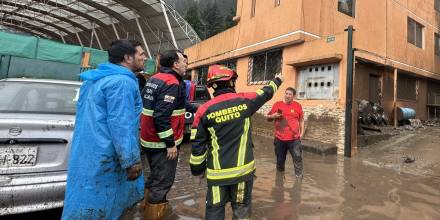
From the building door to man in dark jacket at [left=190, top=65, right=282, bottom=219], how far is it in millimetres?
11552

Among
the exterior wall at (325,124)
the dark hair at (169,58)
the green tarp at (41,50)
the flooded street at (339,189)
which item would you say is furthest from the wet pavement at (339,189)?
the green tarp at (41,50)

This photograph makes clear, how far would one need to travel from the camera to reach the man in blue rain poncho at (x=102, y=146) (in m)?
2.22

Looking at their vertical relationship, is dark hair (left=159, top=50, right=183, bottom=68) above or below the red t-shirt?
above

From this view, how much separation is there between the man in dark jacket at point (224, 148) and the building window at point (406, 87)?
13911mm

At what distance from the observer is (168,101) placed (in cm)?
302

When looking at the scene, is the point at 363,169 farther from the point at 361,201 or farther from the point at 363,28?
the point at 363,28

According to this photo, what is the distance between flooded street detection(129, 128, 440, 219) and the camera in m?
3.98

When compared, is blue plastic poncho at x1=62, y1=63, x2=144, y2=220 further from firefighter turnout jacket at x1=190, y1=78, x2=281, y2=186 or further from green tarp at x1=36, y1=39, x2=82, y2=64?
green tarp at x1=36, y1=39, x2=82, y2=64

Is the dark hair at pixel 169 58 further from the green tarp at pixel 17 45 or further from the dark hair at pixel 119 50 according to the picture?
the green tarp at pixel 17 45

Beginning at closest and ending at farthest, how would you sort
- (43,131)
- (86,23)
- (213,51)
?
(43,131) → (213,51) → (86,23)

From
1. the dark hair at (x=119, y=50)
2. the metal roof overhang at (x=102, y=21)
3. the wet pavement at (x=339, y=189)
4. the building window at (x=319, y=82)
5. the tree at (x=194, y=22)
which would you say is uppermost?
the tree at (x=194, y=22)

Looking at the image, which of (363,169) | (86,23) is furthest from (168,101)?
(86,23)

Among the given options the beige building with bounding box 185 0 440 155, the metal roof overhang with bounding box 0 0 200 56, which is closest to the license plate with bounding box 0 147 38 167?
the beige building with bounding box 185 0 440 155

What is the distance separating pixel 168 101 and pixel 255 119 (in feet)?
31.6
